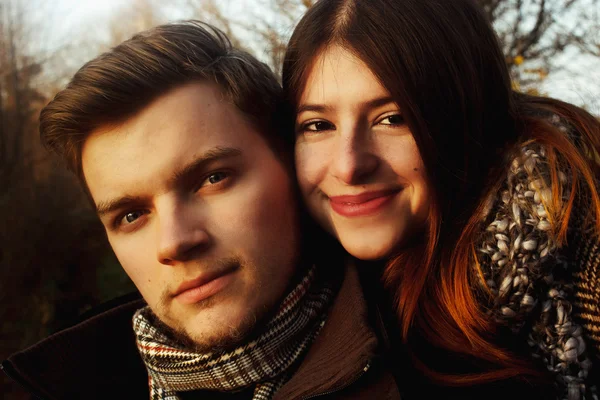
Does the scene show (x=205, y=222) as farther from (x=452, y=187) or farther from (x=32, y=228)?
(x=32, y=228)

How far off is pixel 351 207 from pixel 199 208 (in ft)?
2.06

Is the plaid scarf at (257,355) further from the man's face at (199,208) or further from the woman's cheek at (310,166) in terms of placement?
the woman's cheek at (310,166)

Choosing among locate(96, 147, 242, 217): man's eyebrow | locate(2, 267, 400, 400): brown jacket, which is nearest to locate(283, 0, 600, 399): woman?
locate(2, 267, 400, 400): brown jacket

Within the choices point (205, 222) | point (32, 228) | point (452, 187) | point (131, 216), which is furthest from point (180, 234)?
point (32, 228)

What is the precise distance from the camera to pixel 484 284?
2035mm

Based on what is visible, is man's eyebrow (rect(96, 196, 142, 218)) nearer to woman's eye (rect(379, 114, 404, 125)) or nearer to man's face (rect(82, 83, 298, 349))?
man's face (rect(82, 83, 298, 349))

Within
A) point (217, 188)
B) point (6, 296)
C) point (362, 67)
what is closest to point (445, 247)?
point (362, 67)

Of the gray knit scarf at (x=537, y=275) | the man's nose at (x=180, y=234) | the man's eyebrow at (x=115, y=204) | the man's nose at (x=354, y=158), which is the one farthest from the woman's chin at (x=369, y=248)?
the man's eyebrow at (x=115, y=204)

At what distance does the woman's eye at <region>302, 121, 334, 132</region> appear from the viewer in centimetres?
231

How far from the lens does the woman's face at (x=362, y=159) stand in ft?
6.98

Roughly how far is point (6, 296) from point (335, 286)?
3.35 meters

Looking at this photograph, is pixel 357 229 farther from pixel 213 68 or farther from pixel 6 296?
pixel 6 296

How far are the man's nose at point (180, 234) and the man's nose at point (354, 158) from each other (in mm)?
601

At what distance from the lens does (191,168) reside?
225 centimetres
